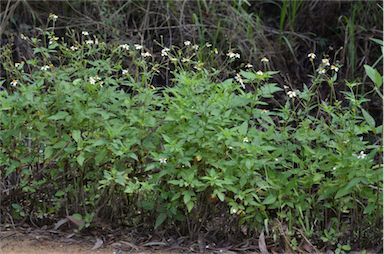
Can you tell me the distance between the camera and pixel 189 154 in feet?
11.8

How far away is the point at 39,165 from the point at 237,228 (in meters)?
1.16

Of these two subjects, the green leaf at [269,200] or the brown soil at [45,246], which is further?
the brown soil at [45,246]

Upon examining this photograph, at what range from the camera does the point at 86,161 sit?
381cm

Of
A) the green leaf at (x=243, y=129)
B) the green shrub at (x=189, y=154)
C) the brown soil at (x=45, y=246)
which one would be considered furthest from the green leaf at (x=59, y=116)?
the green leaf at (x=243, y=129)

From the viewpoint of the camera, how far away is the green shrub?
3580 millimetres

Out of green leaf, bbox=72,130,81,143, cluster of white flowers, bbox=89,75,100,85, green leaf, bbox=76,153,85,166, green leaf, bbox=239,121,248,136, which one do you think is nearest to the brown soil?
green leaf, bbox=76,153,85,166

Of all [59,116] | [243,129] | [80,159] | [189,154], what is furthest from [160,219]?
[59,116]

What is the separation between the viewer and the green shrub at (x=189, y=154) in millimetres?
3580

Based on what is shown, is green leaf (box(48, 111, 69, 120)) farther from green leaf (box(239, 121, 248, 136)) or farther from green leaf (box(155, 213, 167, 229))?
green leaf (box(239, 121, 248, 136))

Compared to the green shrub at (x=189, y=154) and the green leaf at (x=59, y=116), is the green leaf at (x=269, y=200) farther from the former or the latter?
the green leaf at (x=59, y=116)

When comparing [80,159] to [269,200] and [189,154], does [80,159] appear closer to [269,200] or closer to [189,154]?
[189,154]

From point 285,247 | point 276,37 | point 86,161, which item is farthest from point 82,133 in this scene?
point 276,37

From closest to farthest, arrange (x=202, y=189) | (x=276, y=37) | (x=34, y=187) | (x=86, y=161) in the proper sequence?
Answer: (x=202, y=189) < (x=86, y=161) < (x=34, y=187) < (x=276, y=37)

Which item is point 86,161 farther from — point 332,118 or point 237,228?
point 332,118
